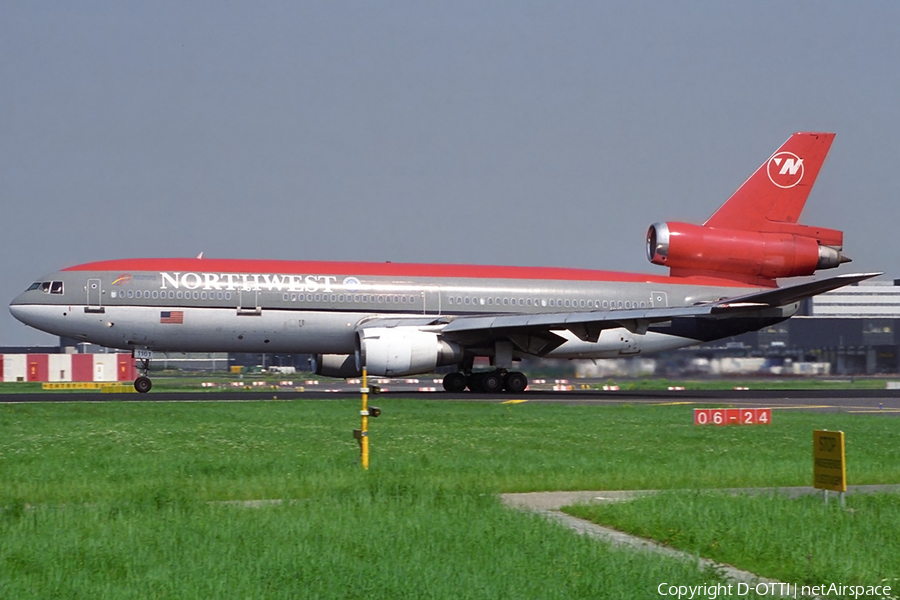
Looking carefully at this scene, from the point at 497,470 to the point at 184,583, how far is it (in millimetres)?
7212

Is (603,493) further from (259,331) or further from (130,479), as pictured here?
(259,331)

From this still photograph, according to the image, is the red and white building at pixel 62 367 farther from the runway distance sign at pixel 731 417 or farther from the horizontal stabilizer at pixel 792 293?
the runway distance sign at pixel 731 417

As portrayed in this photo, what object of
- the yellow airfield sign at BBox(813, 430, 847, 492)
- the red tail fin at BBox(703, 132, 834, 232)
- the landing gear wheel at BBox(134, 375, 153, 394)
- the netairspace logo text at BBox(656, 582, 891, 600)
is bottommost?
the netairspace logo text at BBox(656, 582, 891, 600)

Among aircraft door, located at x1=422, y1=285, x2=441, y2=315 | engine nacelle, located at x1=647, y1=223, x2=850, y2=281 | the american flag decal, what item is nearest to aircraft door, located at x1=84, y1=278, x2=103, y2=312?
the american flag decal

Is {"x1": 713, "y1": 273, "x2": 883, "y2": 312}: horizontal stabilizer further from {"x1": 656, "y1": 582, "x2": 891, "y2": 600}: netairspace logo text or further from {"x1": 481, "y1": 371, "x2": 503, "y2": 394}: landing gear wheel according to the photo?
{"x1": 656, "y1": 582, "x2": 891, "y2": 600}: netairspace logo text

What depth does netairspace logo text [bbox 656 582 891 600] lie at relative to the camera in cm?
710

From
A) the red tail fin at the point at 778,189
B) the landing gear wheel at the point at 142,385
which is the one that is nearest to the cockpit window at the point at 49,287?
the landing gear wheel at the point at 142,385

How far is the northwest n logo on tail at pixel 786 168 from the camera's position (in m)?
38.8

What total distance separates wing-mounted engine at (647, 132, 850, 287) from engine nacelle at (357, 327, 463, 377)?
9.27 meters

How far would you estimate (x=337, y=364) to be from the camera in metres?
36.8

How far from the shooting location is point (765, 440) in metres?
18.7

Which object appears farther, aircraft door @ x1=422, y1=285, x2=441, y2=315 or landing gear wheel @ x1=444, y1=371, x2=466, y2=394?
landing gear wheel @ x1=444, y1=371, x2=466, y2=394

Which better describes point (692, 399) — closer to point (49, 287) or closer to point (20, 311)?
point (49, 287)

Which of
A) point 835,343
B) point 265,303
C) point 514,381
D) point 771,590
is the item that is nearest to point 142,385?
point 265,303
